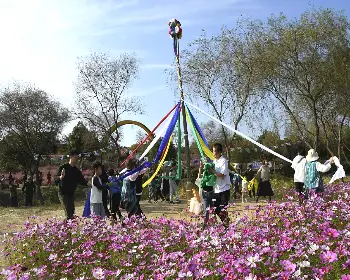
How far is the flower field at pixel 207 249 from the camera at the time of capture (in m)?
2.88

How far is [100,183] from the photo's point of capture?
849 centimetres

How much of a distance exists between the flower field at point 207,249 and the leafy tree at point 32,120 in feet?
77.0

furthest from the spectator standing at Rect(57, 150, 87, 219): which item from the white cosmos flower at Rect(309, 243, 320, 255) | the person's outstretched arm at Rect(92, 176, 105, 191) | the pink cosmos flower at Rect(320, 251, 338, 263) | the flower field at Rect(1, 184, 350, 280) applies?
the pink cosmos flower at Rect(320, 251, 338, 263)

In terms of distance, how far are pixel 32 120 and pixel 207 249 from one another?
26.8 m

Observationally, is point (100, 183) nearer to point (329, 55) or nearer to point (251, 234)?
point (251, 234)

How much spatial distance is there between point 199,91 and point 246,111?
3.21m

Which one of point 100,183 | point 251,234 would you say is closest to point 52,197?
point 100,183

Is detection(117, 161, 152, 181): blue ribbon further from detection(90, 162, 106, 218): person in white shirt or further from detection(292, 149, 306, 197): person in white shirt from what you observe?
detection(292, 149, 306, 197): person in white shirt

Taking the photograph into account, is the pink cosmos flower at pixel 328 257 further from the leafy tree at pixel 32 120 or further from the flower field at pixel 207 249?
the leafy tree at pixel 32 120

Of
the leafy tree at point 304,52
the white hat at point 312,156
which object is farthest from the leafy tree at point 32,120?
the white hat at point 312,156

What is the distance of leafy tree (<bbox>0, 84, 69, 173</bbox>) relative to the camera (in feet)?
91.4

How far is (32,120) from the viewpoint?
1118 inches

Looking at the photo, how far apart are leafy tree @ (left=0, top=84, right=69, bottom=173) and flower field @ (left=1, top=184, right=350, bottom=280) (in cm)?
2348

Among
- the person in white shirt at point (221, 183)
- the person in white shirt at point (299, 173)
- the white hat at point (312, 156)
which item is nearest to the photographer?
the person in white shirt at point (221, 183)
